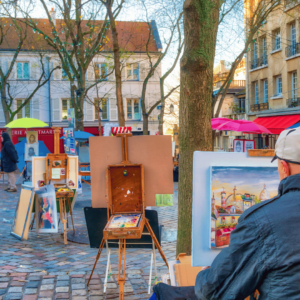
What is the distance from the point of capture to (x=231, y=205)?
2.85m

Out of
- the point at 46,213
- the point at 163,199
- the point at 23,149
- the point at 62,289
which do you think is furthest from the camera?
the point at 23,149

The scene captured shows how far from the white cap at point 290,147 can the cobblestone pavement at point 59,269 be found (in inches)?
116

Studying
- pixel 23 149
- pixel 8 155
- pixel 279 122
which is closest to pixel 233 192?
pixel 8 155

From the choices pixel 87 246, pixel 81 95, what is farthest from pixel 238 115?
pixel 87 246

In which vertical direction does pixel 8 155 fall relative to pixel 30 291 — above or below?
above

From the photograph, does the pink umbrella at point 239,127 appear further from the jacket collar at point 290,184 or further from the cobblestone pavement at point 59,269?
the jacket collar at point 290,184

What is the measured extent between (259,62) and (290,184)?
2836 centimetres

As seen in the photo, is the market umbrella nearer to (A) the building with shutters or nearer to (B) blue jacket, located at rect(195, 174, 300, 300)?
(B) blue jacket, located at rect(195, 174, 300, 300)

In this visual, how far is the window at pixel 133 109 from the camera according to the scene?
35.5 metres

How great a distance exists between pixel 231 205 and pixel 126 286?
2245mm

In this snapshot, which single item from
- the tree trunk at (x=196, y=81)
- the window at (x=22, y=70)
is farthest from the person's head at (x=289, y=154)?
the window at (x=22, y=70)

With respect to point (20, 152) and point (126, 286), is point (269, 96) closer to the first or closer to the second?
point (20, 152)

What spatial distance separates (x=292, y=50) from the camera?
24.5 meters

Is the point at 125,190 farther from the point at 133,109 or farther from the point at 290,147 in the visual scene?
the point at 133,109
